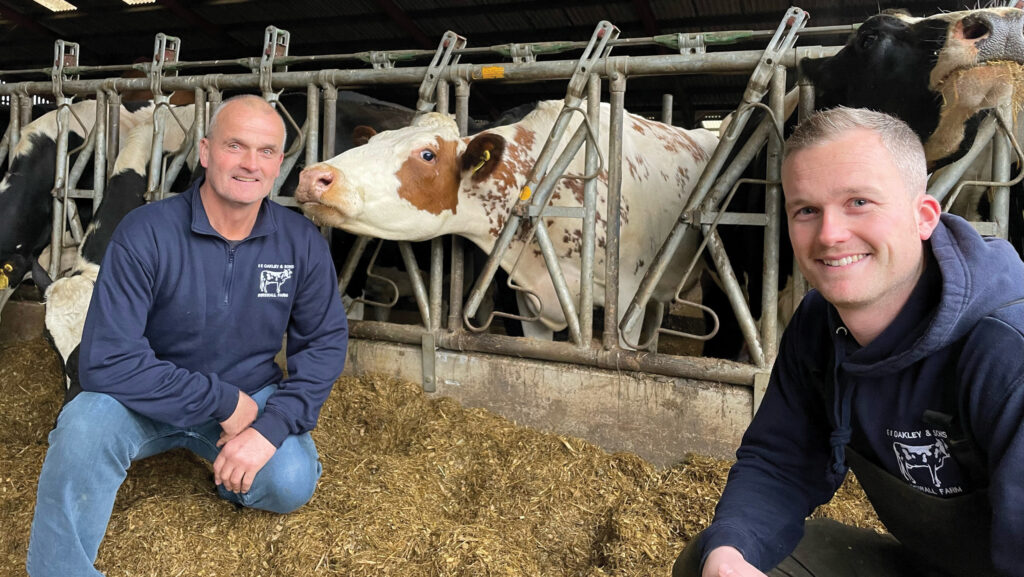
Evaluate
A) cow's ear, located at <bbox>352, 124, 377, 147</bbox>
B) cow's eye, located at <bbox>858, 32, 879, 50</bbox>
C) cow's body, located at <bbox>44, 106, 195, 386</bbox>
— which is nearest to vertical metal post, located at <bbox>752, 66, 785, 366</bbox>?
cow's eye, located at <bbox>858, 32, 879, 50</bbox>

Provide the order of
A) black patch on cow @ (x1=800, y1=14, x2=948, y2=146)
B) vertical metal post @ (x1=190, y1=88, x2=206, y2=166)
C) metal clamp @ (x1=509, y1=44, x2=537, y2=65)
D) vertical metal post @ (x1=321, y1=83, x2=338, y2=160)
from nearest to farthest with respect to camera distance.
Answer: black patch on cow @ (x1=800, y1=14, x2=948, y2=146) → metal clamp @ (x1=509, y1=44, x2=537, y2=65) → vertical metal post @ (x1=321, y1=83, x2=338, y2=160) → vertical metal post @ (x1=190, y1=88, x2=206, y2=166)

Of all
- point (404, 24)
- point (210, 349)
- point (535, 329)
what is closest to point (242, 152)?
point (210, 349)

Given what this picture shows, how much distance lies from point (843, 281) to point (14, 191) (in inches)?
229

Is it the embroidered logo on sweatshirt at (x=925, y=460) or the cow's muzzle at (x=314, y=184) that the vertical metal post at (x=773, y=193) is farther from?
the cow's muzzle at (x=314, y=184)

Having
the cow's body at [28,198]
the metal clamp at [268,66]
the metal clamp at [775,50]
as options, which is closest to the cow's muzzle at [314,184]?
the metal clamp at [268,66]

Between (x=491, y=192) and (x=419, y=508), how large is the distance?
68.2 inches

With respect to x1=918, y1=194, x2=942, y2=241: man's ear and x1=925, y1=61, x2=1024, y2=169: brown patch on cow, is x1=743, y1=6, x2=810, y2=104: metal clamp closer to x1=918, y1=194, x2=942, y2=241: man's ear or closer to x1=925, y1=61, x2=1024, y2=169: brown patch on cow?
x1=925, y1=61, x2=1024, y2=169: brown patch on cow

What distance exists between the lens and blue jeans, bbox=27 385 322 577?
207cm

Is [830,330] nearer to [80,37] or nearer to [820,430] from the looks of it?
[820,430]

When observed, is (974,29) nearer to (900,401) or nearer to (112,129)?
(900,401)

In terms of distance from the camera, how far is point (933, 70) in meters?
2.68

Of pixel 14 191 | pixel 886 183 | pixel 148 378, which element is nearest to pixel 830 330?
pixel 886 183

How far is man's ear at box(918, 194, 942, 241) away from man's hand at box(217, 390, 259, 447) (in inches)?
81.0

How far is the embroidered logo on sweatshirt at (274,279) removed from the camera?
260 centimetres
